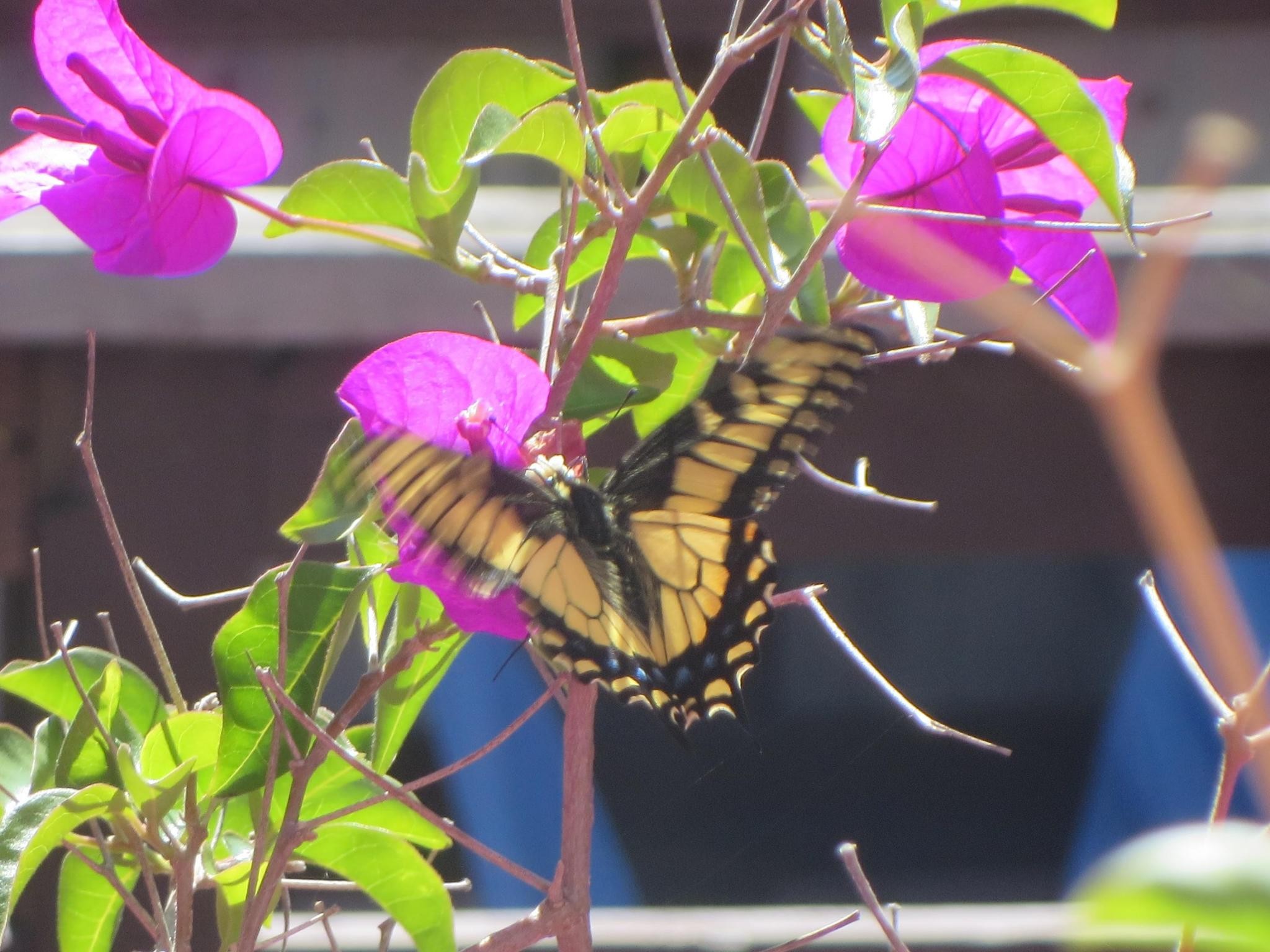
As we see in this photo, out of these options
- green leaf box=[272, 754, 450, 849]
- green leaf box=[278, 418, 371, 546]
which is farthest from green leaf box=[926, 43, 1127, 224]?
green leaf box=[272, 754, 450, 849]

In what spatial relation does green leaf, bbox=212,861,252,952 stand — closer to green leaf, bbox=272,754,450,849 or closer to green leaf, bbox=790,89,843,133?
green leaf, bbox=272,754,450,849

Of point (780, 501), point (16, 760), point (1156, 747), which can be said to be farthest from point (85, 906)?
point (1156, 747)

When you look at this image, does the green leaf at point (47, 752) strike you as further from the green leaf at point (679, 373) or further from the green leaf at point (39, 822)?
the green leaf at point (679, 373)

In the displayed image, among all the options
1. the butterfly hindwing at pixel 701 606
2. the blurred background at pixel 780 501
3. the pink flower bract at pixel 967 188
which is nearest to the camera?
the pink flower bract at pixel 967 188

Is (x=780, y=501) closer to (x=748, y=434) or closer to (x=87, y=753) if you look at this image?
(x=748, y=434)

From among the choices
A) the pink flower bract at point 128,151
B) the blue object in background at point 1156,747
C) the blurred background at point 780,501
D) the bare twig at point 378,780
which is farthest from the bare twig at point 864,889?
the blue object in background at point 1156,747

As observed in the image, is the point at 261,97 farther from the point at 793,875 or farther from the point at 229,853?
the point at 229,853
